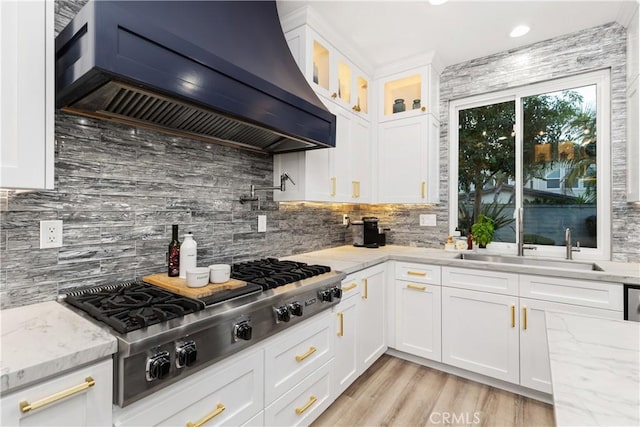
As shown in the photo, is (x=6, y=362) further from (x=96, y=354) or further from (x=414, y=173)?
(x=414, y=173)

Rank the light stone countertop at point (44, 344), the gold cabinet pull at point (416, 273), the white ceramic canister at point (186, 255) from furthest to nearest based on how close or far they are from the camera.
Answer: the gold cabinet pull at point (416, 273), the white ceramic canister at point (186, 255), the light stone countertop at point (44, 344)

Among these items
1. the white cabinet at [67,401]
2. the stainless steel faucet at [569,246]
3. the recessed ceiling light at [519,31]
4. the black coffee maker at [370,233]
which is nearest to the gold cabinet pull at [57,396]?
the white cabinet at [67,401]

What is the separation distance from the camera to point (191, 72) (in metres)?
1.29

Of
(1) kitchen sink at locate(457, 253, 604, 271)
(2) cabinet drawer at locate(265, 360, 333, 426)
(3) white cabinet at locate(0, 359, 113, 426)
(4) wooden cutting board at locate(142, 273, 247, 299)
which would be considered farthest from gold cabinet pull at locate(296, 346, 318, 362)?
(1) kitchen sink at locate(457, 253, 604, 271)

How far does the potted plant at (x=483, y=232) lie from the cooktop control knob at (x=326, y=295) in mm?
1708

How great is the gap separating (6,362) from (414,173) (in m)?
2.90

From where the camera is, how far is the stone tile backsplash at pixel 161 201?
4.43ft

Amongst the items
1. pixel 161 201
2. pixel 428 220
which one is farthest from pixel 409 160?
pixel 161 201

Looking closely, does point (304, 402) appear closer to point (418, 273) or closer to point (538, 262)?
point (418, 273)

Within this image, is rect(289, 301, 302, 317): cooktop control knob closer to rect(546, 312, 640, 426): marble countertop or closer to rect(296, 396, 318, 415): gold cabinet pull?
rect(296, 396, 318, 415): gold cabinet pull

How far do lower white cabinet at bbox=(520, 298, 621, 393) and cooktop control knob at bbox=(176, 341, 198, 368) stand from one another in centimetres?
218

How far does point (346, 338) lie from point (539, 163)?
90.4 inches

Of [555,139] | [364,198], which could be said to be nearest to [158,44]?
[364,198]

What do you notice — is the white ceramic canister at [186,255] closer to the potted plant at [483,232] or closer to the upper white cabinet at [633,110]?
the potted plant at [483,232]
